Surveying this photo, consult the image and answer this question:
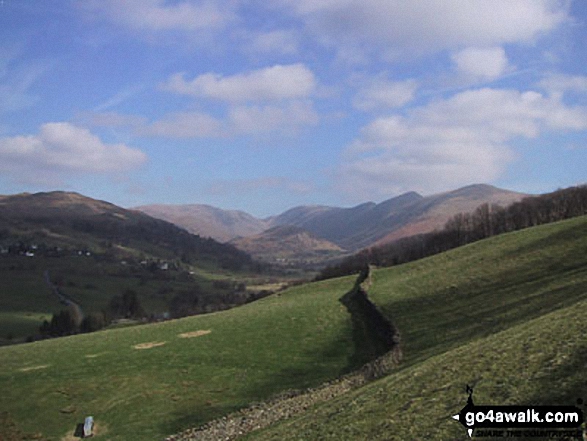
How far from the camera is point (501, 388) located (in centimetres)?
1759

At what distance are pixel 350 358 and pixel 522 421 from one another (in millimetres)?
29742

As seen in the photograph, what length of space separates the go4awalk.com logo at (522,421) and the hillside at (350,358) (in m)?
0.58

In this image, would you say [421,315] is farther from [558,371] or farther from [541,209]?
[541,209]

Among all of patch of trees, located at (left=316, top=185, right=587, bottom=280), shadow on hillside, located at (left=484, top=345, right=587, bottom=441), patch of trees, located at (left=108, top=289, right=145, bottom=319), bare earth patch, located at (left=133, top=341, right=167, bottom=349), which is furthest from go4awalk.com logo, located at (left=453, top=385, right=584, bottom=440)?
patch of trees, located at (left=108, top=289, right=145, bottom=319)

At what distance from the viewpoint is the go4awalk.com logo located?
44.5ft

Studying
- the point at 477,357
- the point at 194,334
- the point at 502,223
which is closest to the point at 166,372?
the point at 194,334

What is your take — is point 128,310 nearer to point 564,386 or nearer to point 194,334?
point 194,334

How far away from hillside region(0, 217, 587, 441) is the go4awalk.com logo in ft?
1.89

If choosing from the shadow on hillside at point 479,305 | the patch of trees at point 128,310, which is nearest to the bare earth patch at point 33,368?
the shadow on hillside at point 479,305

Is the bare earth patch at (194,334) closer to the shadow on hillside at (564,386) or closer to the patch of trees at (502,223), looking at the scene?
the shadow on hillside at (564,386)

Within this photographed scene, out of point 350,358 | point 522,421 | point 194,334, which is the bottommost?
point 350,358

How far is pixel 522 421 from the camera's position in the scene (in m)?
14.8

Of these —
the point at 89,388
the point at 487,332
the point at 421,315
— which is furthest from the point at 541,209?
the point at 89,388

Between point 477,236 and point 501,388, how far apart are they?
149 m
